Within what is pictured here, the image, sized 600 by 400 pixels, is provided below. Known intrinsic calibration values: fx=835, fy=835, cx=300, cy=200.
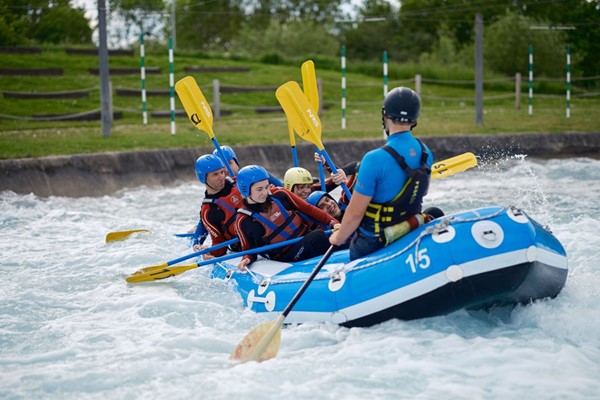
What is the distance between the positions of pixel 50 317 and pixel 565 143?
9.19 meters

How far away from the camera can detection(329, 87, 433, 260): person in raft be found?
4.62 metres

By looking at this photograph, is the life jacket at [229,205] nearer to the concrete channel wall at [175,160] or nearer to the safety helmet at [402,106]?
the safety helmet at [402,106]

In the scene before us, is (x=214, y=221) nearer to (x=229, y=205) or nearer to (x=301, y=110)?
(x=229, y=205)

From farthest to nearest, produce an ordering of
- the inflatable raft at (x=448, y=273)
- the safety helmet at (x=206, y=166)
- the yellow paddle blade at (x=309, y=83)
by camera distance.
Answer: the yellow paddle blade at (x=309, y=83) < the safety helmet at (x=206, y=166) < the inflatable raft at (x=448, y=273)

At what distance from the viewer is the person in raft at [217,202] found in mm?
6562

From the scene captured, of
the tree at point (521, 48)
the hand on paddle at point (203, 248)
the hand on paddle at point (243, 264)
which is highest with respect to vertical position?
the tree at point (521, 48)

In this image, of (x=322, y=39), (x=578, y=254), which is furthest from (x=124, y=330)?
(x=322, y=39)

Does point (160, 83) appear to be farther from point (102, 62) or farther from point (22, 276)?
point (22, 276)

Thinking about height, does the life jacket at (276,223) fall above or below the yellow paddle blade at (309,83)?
below

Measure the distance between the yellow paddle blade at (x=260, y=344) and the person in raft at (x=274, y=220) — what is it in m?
1.10

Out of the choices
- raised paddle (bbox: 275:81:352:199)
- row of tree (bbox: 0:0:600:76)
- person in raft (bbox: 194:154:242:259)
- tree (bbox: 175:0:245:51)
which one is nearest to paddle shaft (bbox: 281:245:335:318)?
raised paddle (bbox: 275:81:352:199)

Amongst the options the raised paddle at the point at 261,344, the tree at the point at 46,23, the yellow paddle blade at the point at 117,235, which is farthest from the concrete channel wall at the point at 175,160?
the tree at the point at 46,23

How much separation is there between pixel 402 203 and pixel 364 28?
33.6 m

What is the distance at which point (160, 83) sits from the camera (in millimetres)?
20047
